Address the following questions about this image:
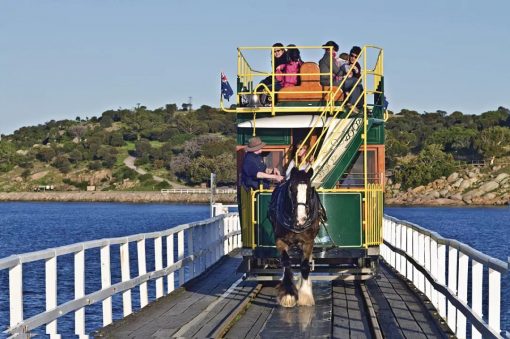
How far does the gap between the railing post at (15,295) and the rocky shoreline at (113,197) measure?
417 ft

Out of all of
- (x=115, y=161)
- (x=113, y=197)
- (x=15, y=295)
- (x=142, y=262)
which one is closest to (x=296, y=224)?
(x=142, y=262)

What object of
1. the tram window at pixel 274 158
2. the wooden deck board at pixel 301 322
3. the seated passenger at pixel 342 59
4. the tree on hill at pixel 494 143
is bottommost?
the wooden deck board at pixel 301 322

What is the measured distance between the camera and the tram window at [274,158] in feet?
71.6

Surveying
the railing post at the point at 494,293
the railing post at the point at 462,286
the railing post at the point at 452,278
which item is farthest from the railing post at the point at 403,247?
the railing post at the point at 494,293

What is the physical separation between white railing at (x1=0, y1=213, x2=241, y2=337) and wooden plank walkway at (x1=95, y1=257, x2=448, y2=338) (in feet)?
1.25

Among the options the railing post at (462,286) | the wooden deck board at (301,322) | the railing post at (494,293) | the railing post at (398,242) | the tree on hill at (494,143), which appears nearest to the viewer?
the railing post at (494,293)

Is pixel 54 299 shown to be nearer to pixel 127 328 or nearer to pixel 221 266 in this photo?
pixel 127 328

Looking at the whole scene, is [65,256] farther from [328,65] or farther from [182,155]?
[182,155]

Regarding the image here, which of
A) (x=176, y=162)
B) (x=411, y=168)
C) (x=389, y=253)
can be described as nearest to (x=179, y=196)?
(x=176, y=162)

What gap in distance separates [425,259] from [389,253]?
8.90 m

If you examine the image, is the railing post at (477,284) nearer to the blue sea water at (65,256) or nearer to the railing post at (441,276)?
the railing post at (441,276)

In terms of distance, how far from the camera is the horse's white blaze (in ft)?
57.0

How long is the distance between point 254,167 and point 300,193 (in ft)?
9.40

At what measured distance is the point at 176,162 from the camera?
16338cm
